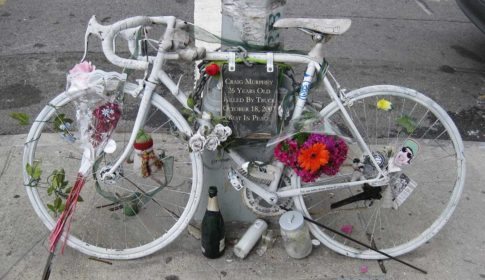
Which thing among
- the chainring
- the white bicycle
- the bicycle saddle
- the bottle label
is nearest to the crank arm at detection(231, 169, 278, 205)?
the white bicycle

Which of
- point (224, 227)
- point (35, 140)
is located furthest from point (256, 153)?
point (35, 140)

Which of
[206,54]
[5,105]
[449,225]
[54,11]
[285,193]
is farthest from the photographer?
[54,11]

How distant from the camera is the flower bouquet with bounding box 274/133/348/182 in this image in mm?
2795

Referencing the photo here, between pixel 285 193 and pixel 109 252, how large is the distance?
1127 mm

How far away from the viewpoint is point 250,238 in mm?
→ 3135

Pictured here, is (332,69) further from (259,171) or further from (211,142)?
(211,142)

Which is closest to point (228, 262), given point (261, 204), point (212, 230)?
point (212, 230)

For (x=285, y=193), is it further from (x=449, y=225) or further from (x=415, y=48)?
(x=415, y=48)

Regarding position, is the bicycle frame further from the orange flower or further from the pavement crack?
the pavement crack

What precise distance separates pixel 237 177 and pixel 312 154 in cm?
48

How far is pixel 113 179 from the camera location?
9.56 feet

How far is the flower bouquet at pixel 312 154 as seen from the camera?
110 inches

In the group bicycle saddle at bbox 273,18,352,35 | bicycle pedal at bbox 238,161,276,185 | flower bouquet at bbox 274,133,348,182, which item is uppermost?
bicycle saddle at bbox 273,18,352,35

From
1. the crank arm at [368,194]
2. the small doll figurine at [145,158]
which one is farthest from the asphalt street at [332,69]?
the small doll figurine at [145,158]
